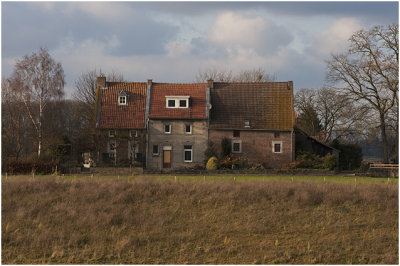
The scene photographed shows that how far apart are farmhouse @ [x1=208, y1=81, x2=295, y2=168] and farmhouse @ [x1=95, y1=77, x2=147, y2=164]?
6.28 meters

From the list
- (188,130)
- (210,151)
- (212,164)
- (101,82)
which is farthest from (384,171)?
(101,82)

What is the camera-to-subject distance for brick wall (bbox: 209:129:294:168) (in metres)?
41.2

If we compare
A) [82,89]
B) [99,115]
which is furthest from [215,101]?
[82,89]

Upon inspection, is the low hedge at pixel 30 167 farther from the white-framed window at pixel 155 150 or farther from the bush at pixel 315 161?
the bush at pixel 315 161

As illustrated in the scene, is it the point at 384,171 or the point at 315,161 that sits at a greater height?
the point at 315,161

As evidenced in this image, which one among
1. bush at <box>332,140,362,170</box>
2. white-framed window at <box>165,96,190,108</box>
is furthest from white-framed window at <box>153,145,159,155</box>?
bush at <box>332,140,362,170</box>

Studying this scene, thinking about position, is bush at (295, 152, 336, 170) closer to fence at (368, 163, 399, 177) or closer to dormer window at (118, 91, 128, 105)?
fence at (368, 163, 399, 177)

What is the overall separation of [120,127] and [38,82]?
7625mm

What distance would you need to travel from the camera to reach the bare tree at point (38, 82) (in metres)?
39.1

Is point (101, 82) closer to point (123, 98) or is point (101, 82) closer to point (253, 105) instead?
point (123, 98)

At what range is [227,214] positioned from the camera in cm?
2125

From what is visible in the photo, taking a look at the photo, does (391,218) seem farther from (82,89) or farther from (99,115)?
(82,89)

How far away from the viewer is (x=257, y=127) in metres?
41.4

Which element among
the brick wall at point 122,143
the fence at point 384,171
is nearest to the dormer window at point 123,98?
the brick wall at point 122,143
